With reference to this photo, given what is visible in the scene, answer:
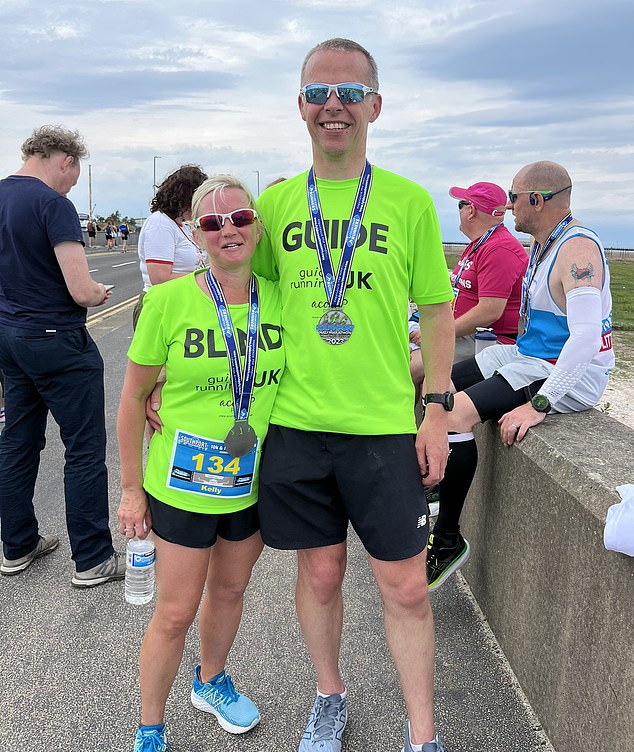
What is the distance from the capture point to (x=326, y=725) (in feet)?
8.28

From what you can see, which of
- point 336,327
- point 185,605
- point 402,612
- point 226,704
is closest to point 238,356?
point 336,327

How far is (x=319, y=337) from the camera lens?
2.28m

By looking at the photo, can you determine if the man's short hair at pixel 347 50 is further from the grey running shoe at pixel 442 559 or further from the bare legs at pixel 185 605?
the grey running shoe at pixel 442 559

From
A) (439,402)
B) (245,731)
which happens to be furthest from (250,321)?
(245,731)

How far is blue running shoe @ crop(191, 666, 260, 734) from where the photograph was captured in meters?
2.59

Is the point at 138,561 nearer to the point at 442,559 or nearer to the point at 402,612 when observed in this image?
the point at 402,612

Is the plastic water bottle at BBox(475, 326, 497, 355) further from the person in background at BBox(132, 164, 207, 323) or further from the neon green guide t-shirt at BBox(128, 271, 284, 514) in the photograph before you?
the neon green guide t-shirt at BBox(128, 271, 284, 514)

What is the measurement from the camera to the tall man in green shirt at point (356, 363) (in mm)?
2273

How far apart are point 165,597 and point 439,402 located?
1170 mm

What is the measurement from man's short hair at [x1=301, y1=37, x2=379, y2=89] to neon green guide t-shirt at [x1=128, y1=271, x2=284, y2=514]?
846 millimetres

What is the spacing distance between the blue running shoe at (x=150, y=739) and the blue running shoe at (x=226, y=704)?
25 centimetres

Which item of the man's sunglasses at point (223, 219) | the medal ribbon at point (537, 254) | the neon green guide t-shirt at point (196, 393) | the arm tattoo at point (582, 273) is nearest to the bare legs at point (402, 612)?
the neon green guide t-shirt at point (196, 393)

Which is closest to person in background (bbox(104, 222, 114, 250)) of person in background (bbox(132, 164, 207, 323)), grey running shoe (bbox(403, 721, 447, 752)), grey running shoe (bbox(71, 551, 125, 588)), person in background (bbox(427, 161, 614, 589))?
person in background (bbox(132, 164, 207, 323))

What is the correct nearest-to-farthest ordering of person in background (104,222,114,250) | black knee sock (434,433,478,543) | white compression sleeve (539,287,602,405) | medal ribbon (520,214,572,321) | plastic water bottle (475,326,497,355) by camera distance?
Answer: white compression sleeve (539,287,602,405) → medal ribbon (520,214,572,321) → black knee sock (434,433,478,543) → plastic water bottle (475,326,497,355) → person in background (104,222,114,250)
